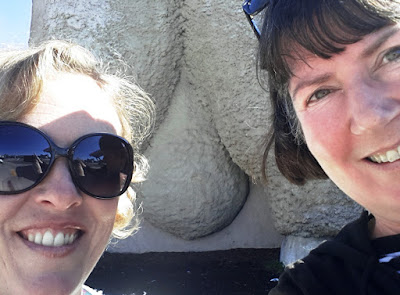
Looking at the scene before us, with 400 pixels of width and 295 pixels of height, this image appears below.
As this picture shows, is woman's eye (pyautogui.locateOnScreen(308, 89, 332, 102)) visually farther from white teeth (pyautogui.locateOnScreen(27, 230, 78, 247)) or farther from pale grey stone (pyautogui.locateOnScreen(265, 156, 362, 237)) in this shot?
pale grey stone (pyautogui.locateOnScreen(265, 156, 362, 237))

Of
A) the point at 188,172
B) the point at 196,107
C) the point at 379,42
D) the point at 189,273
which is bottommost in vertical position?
the point at 189,273

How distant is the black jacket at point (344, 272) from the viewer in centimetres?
81

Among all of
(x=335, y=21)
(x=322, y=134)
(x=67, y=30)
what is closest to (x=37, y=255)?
(x=322, y=134)

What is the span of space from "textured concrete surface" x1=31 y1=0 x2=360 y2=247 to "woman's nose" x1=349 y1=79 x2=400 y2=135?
Answer: 1.37 meters

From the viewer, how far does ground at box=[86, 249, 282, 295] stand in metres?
2.26

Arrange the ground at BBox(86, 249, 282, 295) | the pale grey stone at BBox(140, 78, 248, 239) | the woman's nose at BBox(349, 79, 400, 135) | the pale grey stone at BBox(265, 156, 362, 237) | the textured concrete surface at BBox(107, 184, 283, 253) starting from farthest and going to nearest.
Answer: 1. the textured concrete surface at BBox(107, 184, 283, 253)
2. the pale grey stone at BBox(140, 78, 248, 239)
3. the ground at BBox(86, 249, 282, 295)
4. the pale grey stone at BBox(265, 156, 362, 237)
5. the woman's nose at BBox(349, 79, 400, 135)

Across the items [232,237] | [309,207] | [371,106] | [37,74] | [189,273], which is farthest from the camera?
[232,237]

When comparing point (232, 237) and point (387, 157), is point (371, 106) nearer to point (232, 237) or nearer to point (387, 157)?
point (387, 157)

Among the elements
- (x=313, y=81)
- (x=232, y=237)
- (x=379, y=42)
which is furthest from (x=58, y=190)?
(x=232, y=237)

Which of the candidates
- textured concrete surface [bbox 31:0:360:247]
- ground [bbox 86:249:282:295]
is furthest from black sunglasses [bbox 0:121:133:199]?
ground [bbox 86:249:282:295]

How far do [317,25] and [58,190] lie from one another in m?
0.48

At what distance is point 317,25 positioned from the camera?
84cm

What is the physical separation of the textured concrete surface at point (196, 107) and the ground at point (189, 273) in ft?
0.45

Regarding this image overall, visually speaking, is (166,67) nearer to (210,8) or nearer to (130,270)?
(210,8)
